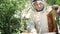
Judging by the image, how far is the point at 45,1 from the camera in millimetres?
1187

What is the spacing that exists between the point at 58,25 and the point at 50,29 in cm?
6

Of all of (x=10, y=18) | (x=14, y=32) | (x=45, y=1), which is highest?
(x=45, y=1)

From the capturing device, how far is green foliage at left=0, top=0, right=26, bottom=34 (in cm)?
116

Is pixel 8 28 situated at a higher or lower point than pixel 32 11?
lower

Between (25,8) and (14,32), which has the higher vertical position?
(25,8)

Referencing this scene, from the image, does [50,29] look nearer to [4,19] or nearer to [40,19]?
[40,19]

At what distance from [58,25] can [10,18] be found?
0.35m

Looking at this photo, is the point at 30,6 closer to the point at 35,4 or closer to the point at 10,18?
the point at 35,4

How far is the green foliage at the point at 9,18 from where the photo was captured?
1160 millimetres

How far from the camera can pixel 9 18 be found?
1.18 m

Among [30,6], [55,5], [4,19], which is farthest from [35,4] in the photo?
[4,19]

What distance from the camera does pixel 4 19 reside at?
1.17 metres

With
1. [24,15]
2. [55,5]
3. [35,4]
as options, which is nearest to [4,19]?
[24,15]

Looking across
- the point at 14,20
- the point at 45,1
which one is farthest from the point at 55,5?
the point at 14,20
